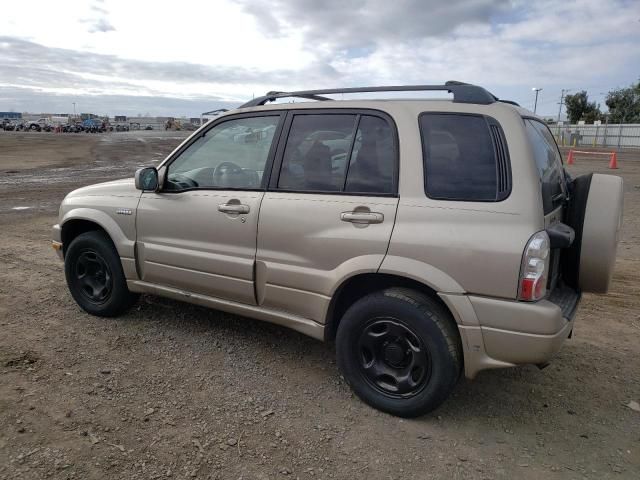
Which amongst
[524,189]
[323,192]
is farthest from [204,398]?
[524,189]

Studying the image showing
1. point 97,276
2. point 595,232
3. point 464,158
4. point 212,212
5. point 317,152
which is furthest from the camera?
point 97,276

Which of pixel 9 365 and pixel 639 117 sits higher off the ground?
pixel 639 117

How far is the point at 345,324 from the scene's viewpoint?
3.25 m

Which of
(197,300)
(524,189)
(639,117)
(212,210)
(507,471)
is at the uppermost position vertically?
(639,117)

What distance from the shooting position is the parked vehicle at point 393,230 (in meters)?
2.81

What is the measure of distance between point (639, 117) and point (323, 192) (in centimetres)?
6163

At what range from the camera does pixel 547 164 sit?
3.28 m

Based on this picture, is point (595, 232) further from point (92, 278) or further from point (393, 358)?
point (92, 278)

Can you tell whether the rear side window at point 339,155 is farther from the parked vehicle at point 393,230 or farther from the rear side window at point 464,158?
the rear side window at point 464,158

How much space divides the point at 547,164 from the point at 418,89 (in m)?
0.93

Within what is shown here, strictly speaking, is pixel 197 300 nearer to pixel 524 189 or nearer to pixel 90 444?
pixel 90 444

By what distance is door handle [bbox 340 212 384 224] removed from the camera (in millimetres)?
3094

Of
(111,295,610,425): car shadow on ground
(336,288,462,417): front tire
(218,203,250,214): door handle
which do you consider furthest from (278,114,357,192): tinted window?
(111,295,610,425): car shadow on ground

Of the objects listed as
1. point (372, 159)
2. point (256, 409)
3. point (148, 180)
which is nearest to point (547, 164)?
point (372, 159)
